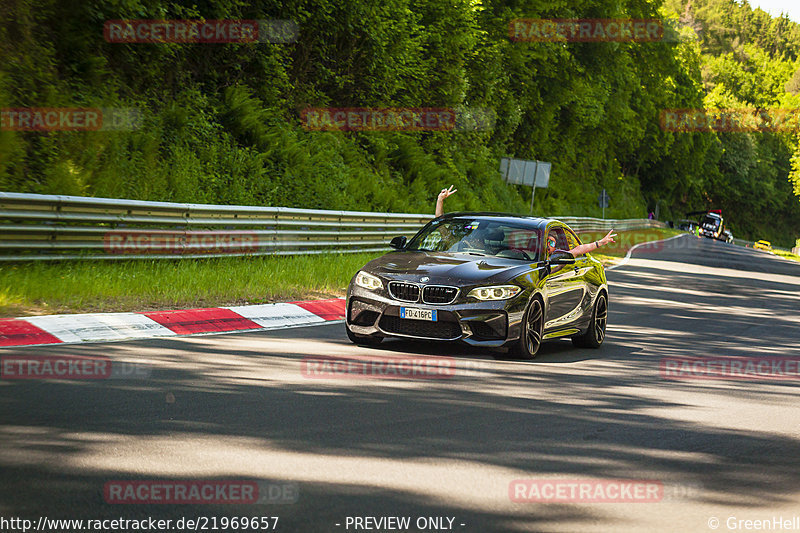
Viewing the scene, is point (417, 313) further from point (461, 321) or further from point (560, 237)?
point (560, 237)

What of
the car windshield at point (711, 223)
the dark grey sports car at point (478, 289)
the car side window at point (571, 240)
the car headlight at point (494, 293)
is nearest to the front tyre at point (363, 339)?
the dark grey sports car at point (478, 289)

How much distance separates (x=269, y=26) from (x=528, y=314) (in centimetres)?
1605

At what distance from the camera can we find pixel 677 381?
974cm

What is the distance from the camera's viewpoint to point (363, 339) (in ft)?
34.5

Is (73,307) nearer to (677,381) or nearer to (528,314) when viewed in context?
(528,314)

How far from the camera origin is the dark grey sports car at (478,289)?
385 inches

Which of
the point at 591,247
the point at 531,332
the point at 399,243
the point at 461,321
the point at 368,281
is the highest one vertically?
the point at 591,247

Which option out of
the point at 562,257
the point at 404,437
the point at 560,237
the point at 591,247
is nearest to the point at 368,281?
the point at 562,257

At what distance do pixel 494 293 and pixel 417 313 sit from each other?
81 centimetres

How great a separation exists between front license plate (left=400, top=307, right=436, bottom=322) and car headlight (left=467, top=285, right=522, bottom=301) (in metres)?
0.43

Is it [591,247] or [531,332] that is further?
[591,247]

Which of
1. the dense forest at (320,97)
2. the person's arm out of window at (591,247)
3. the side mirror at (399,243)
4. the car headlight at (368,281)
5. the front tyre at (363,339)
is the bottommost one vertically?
the front tyre at (363,339)

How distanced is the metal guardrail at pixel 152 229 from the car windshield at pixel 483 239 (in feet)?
13.5

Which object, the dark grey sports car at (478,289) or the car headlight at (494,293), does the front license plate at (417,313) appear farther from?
A: the car headlight at (494,293)
